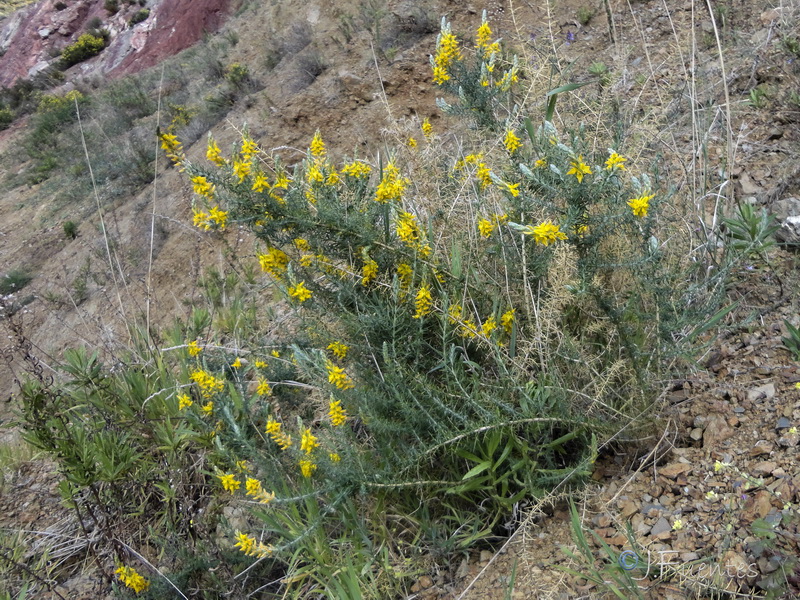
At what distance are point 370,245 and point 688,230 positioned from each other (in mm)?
1148

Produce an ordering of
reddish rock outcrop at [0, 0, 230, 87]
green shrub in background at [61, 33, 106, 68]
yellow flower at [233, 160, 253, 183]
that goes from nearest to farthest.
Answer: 1. yellow flower at [233, 160, 253, 183]
2. reddish rock outcrop at [0, 0, 230, 87]
3. green shrub in background at [61, 33, 106, 68]

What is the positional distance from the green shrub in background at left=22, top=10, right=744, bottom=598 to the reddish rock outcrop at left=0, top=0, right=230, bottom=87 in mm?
16710

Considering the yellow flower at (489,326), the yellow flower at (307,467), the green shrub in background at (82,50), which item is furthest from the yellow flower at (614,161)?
the green shrub in background at (82,50)

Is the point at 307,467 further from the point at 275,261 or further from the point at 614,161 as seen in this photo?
the point at 614,161

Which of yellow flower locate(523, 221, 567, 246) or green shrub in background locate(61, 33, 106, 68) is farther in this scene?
green shrub in background locate(61, 33, 106, 68)

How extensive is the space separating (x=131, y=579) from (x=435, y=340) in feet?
4.72

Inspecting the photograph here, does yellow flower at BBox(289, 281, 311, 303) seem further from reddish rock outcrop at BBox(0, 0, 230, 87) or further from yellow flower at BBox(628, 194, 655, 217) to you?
reddish rock outcrop at BBox(0, 0, 230, 87)

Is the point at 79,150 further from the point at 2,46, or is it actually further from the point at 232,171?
the point at 2,46

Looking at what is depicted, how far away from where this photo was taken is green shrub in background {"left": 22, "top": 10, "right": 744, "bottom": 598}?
→ 1.77 meters

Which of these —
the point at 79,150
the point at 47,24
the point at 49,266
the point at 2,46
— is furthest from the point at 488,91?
the point at 2,46

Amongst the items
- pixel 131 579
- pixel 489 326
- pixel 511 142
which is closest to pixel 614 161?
pixel 511 142

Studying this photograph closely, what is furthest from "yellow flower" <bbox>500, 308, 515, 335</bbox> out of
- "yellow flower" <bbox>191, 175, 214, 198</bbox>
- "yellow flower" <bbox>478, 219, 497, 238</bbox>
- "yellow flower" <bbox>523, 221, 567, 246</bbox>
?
"yellow flower" <bbox>191, 175, 214, 198</bbox>

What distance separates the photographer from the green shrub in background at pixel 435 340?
1.77 metres

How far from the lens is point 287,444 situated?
77.1 inches
